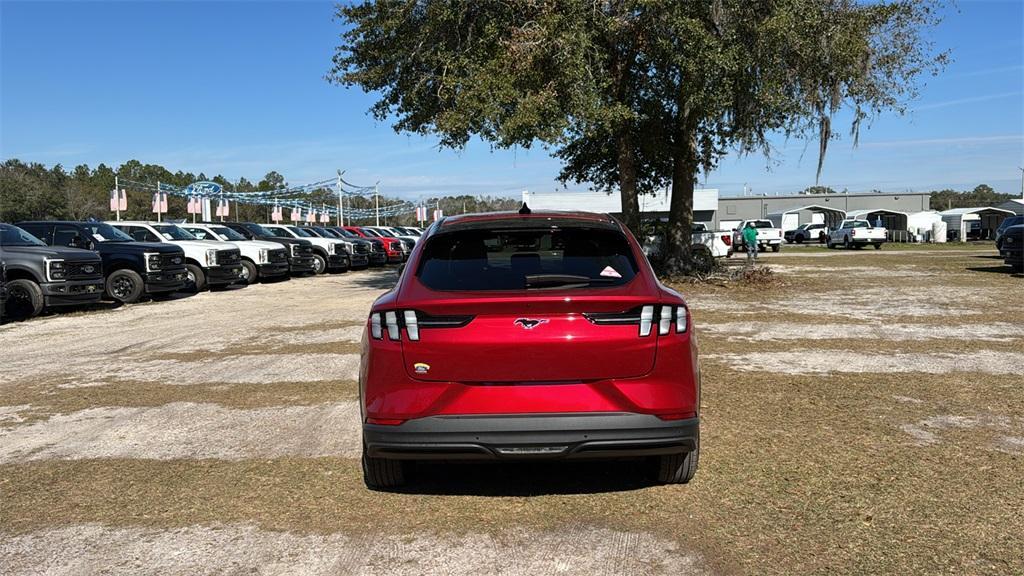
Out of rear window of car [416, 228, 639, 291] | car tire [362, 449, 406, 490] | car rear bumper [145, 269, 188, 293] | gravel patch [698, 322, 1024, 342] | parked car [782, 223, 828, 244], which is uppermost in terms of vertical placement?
parked car [782, 223, 828, 244]

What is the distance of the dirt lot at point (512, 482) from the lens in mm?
3658

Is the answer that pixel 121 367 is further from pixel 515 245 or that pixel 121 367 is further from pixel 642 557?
pixel 642 557

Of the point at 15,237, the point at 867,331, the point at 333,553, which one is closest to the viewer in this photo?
the point at 333,553

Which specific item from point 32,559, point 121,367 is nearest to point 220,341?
point 121,367

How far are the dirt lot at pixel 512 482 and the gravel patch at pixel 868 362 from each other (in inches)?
2.1

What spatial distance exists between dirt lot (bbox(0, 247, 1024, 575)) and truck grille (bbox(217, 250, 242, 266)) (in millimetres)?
10232

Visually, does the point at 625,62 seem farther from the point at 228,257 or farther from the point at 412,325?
the point at 412,325

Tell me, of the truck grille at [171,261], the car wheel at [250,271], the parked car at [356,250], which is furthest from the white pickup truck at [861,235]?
the truck grille at [171,261]

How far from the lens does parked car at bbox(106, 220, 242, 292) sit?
19.1m

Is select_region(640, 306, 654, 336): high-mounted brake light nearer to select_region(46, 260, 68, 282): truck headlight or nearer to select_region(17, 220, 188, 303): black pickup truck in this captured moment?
select_region(46, 260, 68, 282): truck headlight

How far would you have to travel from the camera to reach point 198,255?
19219 mm

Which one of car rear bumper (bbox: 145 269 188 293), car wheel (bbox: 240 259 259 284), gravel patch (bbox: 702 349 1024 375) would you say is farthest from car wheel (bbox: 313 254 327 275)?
gravel patch (bbox: 702 349 1024 375)

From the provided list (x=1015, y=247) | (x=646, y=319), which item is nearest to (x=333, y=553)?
(x=646, y=319)

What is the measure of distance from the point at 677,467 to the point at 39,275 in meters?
13.3
